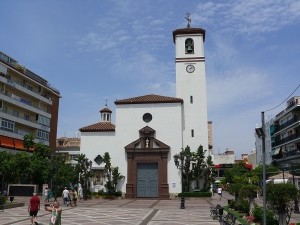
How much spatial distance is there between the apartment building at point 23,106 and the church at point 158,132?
9.82 metres

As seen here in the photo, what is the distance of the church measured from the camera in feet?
134

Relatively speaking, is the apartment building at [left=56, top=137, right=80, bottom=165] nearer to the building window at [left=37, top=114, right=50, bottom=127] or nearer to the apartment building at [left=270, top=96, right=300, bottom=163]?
the building window at [left=37, top=114, right=50, bottom=127]

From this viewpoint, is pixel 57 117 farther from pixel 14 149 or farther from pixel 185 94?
pixel 185 94

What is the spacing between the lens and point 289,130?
197 ft

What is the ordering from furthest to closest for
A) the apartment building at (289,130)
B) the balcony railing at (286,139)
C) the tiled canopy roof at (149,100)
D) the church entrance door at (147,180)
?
1. the balcony railing at (286,139)
2. the apartment building at (289,130)
3. the tiled canopy roof at (149,100)
4. the church entrance door at (147,180)

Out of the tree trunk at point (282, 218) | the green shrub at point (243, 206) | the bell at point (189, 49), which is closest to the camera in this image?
the tree trunk at point (282, 218)

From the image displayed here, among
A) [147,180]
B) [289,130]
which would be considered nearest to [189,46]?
[147,180]

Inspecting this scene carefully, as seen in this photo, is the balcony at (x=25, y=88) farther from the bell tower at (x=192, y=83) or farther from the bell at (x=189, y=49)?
the bell at (x=189, y=49)

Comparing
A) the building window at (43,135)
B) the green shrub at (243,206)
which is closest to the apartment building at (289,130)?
the green shrub at (243,206)

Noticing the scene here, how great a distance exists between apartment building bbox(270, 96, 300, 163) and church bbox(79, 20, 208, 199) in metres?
15.7

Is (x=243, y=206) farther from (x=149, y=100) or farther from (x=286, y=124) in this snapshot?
(x=286, y=124)

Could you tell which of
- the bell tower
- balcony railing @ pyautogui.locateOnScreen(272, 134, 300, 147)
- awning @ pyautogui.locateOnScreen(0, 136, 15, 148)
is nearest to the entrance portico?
the bell tower

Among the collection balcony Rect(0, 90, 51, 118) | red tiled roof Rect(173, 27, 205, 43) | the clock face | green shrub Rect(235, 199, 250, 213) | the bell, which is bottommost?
green shrub Rect(235, 199, 250, 213)

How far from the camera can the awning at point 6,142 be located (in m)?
43.3
